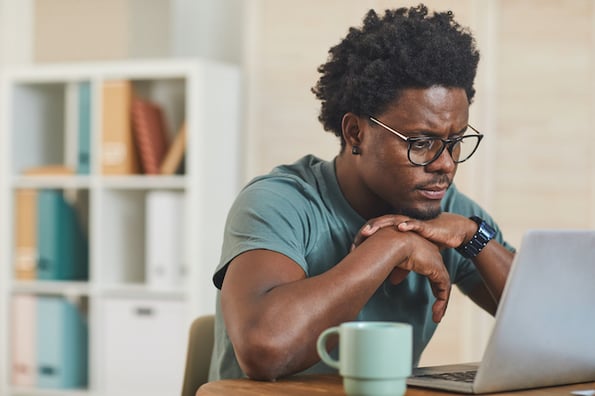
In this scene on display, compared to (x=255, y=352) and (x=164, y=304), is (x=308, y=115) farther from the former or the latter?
(x=255, y=352)

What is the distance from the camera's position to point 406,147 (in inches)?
67.2

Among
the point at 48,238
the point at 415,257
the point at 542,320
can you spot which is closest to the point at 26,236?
the point at 48,238

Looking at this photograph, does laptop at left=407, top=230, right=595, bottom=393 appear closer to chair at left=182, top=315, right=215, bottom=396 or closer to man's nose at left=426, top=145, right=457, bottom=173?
man's nose at left=426, top=145, right=457, bottom=173

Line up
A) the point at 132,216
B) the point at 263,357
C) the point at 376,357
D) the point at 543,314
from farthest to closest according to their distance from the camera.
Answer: the point at 132,216, the point at 263,357, the point at 543,314, the point at 376,357

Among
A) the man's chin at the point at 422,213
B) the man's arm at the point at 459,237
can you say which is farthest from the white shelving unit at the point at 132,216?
the man's chin at the point at 422,213

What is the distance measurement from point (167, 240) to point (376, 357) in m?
2.70

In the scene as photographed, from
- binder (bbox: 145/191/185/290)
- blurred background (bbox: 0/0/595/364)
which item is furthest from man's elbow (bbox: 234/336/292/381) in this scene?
binder (bbox: 145/191/185/290)

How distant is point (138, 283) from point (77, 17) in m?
1.18

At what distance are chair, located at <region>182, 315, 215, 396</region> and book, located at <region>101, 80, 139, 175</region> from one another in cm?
211

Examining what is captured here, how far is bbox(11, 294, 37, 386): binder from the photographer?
395 centimetres

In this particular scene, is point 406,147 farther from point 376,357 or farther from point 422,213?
point 376,357

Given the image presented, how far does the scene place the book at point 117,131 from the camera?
151 inches

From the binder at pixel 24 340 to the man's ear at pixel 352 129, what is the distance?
2.45 meters

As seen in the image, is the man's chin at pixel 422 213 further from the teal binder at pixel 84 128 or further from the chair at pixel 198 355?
the teal binder at pixel 84 128
